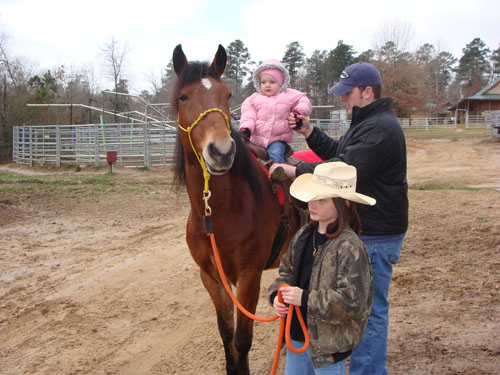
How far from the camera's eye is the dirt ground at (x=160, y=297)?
3.24 m

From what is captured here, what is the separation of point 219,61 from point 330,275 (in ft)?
5.80

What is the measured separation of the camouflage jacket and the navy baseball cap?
0.98 meters

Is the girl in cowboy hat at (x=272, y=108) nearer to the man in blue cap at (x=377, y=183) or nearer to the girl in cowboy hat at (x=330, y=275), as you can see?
the man in blue cap at (x=377, y=183)

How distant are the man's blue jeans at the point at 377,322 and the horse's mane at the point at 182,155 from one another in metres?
0.90

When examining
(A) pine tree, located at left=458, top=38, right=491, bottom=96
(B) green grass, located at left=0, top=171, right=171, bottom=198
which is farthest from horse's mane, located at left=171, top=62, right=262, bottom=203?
(A) pine tree, located at left=458, top=38, right=491, bottom=96

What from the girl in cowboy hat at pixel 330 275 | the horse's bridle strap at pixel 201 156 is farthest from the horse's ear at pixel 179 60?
the girl in cowboy hat at pixel 330 275

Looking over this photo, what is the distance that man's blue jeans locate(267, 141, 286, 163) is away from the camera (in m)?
3.30

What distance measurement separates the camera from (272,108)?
10.6 feet

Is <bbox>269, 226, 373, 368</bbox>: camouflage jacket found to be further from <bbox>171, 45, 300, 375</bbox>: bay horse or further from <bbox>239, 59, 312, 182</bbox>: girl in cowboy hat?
<bbox>239, 59, 312, 182</bbox>: girl in cowboy hat

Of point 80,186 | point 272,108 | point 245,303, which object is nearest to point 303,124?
point 272,108

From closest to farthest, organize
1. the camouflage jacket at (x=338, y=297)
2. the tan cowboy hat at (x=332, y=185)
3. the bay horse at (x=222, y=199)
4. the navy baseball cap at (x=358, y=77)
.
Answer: the camouflage jacket at (x=338, y=297)
the tan cowboy hat at (x=332, y=185)
the navy baseball cap at (x=358, y=77)
the bay horse at (x=222, y=199)

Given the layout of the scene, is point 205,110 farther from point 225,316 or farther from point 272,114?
point 225,316

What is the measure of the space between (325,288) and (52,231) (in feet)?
21.7

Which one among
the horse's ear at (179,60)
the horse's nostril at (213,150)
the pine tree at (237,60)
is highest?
the pine tree at (237,60)
